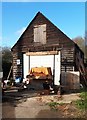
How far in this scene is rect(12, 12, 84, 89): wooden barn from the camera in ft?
66.4

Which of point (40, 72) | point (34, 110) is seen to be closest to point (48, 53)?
point (40, 72)

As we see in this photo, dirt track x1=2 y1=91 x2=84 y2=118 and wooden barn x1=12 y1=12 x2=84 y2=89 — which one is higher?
wooden barn x1=12 y1=12 x2=84 y2=89

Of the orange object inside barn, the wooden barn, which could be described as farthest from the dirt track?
the wooden barn

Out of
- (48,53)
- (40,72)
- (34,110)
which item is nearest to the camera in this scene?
(34,110)

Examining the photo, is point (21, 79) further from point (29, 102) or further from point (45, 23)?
point (29, 102)

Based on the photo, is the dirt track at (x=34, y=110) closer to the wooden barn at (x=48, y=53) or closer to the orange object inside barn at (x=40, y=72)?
the orange object inside barn at (x=40, y=72)

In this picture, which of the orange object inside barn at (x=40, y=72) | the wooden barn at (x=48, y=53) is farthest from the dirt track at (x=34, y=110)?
the wooden barn at (x=48, y=53)

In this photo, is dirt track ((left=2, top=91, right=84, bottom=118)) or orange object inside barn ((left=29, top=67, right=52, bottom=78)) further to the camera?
orange object inside barn ((left=29, top=67, right=52, bottom=78))

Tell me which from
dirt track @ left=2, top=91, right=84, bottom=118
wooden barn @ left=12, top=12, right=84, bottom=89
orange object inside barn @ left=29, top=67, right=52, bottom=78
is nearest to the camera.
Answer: dirt track @ left=2, top=91, right=84, bottom=118

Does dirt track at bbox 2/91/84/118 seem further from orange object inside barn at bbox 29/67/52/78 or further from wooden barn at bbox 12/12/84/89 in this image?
wooden barn at bbox 12/12/84/89

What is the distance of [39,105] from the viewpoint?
1095 centimetres

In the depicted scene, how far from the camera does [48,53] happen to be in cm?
2097

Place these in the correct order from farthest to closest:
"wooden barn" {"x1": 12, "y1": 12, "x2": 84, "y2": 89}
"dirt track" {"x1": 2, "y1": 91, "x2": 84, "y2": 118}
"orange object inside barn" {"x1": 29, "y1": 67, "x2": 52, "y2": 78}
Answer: "wooden barn" {"x1": 12, "y1": 12, "x2": 84, "y2": 89}, "orange object inside barn" {"x1": 29, "y1": 67, "x2": 52, "y2": 78}, "dirt track" {"x1": 2, "y1": 91, "x2": 84, "y2": 118}

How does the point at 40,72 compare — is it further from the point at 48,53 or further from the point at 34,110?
the point at 34,110
